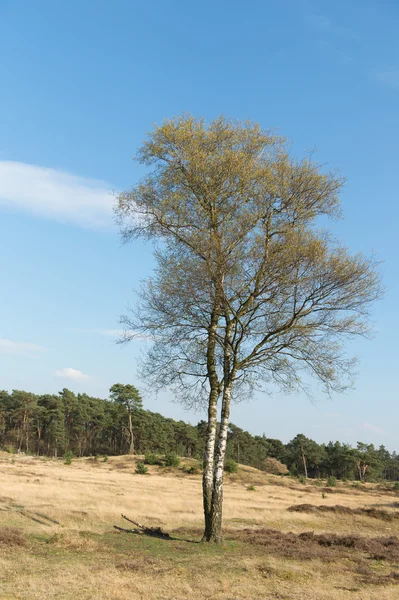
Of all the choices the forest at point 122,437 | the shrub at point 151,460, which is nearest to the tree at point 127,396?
the forest at point 122,437

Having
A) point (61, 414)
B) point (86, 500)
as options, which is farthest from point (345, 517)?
point (61, 414)

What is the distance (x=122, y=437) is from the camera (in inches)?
4122

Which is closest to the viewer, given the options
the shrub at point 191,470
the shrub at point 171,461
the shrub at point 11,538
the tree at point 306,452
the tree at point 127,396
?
the shrub at point 11,538

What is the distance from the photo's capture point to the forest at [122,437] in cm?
9269

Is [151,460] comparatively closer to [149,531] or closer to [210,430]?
[149,531]

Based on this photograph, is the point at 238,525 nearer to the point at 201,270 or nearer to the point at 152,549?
the point at 152,549

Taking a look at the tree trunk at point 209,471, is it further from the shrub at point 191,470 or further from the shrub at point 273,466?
the shrub at point 273,466

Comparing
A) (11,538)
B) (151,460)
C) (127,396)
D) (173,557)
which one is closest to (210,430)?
(173,557)

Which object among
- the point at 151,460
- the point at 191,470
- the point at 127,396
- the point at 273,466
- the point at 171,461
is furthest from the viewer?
the point at 273,466

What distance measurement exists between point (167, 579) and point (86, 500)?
16728 millimetres

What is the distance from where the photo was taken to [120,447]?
10756 cm

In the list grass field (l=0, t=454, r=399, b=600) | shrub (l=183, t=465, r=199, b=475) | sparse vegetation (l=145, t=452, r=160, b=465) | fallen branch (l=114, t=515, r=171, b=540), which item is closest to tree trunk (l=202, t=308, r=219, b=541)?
grass field (l=0, t=454, r=399, b=600)

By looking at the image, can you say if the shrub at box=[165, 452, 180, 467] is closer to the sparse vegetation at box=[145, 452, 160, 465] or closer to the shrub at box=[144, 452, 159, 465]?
the sparse vegetation at box=[145, 452, 160, 465]

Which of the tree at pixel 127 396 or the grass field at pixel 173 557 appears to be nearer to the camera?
the grass field at pixel 173 557
